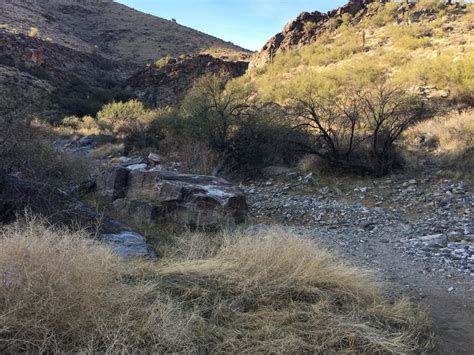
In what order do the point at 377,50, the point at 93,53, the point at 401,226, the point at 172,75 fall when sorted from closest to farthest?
the point at 401,226
the point at 377,50
the point at 172,75
the point at 93,53

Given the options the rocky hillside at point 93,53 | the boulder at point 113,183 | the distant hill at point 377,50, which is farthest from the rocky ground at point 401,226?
the rocky hillside at point 93,53

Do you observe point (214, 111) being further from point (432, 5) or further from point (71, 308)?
point (432, 5)

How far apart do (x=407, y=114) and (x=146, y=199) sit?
760 centimetres

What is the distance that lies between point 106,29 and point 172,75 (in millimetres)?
21879

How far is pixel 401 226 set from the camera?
→ 26.0ft

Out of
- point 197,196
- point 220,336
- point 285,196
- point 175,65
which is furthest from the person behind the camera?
point 175,65

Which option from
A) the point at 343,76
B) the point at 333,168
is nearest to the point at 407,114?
the point at 333,168

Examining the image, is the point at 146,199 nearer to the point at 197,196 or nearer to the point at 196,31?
the point at 197,196

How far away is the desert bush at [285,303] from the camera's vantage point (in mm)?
3477

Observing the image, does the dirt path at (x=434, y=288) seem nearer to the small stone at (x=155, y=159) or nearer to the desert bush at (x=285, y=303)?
the desert bush at (x=285, y=303)

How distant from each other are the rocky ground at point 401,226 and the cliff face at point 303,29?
1980cm

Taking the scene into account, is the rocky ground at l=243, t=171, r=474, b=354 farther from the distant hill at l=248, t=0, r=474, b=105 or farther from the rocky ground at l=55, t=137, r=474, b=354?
the distant hill at l=248, t=0, r=474, b=105

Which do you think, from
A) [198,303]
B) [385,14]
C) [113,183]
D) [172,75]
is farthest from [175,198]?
[172,75]

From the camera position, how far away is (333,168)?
39.3ft
